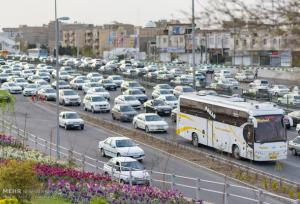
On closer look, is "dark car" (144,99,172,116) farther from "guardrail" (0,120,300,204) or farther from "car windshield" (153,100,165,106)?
"guardrail" (0,120,300,204)

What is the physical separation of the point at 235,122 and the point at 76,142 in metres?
10.0

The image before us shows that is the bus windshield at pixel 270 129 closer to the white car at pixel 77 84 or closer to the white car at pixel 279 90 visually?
the white car at pixel 279 90

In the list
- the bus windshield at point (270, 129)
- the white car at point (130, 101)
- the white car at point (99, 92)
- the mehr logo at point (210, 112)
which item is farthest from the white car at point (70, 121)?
the bus windshield at point (270, 129)

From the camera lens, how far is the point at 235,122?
30344 millimetres

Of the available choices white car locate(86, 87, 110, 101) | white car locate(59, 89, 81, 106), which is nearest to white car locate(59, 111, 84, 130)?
white car locate(59, 89, 81, 106)

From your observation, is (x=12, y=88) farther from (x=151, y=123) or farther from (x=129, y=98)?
(x=151, y=123)

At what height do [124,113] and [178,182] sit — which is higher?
[124,113]

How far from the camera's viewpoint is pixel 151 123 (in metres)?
A: 39.4

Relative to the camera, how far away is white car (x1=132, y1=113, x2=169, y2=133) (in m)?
39.2

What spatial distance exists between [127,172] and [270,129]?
28.6 ft

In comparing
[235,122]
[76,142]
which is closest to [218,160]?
[235,122]

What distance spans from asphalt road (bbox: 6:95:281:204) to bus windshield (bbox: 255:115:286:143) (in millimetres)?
3507

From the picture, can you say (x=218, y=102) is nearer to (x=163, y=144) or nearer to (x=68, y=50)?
(x=163, y=144)

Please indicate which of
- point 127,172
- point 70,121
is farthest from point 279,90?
point 127,172
